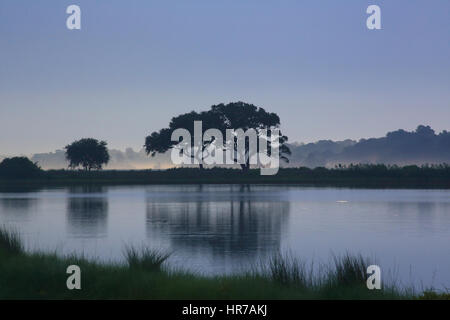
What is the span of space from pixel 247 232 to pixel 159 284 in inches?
654

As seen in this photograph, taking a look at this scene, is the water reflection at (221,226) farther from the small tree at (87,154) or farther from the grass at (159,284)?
the small tree at (87,154)

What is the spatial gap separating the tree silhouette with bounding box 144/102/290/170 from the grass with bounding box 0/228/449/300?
342 ft

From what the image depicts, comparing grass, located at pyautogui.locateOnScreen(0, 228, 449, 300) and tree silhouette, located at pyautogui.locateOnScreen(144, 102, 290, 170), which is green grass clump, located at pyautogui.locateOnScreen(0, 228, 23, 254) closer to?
grass, located at pyautogui.locateOnScreen(0, 228, 449, 300)

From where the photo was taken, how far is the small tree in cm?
14438

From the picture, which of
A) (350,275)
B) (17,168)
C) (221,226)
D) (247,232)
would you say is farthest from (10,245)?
(17,168)

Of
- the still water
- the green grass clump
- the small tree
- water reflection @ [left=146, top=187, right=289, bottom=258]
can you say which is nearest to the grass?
the still water

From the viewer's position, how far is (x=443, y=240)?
26906 millimetres

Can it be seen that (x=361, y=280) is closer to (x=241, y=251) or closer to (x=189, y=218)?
(x=241, y=251)

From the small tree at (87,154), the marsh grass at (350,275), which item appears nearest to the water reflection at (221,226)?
the marsh grass at (350,275)

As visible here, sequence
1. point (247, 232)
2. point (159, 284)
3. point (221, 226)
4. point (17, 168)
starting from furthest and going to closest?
1. point (17, 168)
2. point (221, 226)
3. point (247, 232)
4. point (159, 284)

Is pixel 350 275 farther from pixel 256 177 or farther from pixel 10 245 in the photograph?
pixel 256 177

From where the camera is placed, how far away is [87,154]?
144375 millimetres

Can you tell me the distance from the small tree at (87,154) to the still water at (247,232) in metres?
98.0
